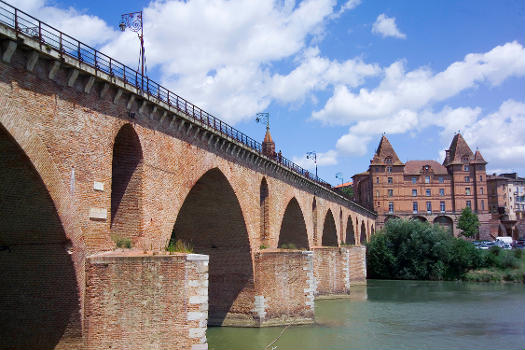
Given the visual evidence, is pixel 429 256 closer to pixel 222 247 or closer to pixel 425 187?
pixel 425 187

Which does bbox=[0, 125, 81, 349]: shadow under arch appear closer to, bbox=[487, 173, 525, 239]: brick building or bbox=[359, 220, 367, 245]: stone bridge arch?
bbox=[359, 220, 367, 245]: stone bridge arch

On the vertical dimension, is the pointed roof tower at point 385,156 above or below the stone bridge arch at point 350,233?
above

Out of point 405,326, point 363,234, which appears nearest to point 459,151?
point 363,234

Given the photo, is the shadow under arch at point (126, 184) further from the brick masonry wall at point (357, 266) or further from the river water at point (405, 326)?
the brick masonry wall at point (357, 266)

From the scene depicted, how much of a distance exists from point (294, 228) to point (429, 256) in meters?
27.3

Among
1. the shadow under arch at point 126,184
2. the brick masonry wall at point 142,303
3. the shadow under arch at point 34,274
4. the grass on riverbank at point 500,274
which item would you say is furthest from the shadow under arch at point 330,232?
the shadow under arch at point 34,274

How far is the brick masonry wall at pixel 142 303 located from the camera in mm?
15203

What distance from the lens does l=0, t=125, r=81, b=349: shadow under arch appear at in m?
14.7

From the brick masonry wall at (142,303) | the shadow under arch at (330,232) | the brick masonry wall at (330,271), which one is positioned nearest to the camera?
the brick masonry wall at (142,303)

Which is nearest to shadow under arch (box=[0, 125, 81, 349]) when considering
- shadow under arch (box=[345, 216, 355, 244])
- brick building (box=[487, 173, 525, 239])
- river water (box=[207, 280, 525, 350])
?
river water (box=[207, 280, 525, 350])

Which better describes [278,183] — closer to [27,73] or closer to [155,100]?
[155,100]

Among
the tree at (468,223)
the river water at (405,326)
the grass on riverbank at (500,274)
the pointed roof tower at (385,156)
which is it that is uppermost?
the pointed roof tower at (385,156)

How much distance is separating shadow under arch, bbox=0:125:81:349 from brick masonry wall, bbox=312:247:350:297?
28.0 m

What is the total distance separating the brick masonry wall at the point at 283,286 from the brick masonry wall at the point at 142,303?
12.5 metres
